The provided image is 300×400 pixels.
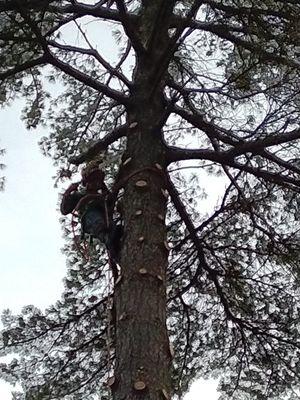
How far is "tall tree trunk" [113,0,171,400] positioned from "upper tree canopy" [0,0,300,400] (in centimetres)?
23

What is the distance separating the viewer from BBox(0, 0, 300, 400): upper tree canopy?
438cm

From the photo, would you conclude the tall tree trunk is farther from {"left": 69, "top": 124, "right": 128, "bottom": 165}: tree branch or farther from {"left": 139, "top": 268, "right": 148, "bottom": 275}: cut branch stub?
{"left": 69, "top": 124, "right": 128, "bottom": 165}: tree branch

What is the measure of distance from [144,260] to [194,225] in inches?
71.6

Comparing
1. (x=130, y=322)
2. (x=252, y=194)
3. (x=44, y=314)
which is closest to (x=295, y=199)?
(x=252, y=194)

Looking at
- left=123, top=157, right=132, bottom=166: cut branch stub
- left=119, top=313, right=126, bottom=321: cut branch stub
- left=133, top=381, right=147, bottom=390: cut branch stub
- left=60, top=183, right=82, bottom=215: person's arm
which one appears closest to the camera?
left=133, top=381, right=147, bottom=390: cut branch stub

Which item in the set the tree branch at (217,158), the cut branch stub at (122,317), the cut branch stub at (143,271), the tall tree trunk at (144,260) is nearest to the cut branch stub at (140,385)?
the tall tree trunk at (144,260)

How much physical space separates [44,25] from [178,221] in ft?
5.23

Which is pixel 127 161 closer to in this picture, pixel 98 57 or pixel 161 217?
pixel 161 217

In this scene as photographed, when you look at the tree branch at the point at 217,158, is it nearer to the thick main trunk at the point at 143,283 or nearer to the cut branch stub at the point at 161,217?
the thick main trunk at the point at 143,283

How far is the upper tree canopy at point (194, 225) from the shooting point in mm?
4375

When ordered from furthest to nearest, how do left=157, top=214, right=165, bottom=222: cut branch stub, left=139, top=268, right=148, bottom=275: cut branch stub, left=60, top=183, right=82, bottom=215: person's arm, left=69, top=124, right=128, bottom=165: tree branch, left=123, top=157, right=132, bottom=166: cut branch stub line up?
left=69, top=124, right=128, bottom=165: tree branch → left=60, top=183, right=82, bottom=215: person's arm → left=123, top=157, right=132, bottom=166: cut branch stub → left=157, top=214, right=165, bottom=222: cut branch stub → left=139, top=268, right=148, bottom=275: cut branch stub

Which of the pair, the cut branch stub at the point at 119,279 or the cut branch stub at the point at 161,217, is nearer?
the cut branch stub at the point at 119,279

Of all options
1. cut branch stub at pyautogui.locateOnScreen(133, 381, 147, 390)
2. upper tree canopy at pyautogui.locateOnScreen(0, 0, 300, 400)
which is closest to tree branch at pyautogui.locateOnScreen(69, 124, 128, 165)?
upper tree canopy at pyautogui.locateOnScreen(0, 0, 300, 400)

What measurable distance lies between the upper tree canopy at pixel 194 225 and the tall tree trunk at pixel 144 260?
227 millimetres
